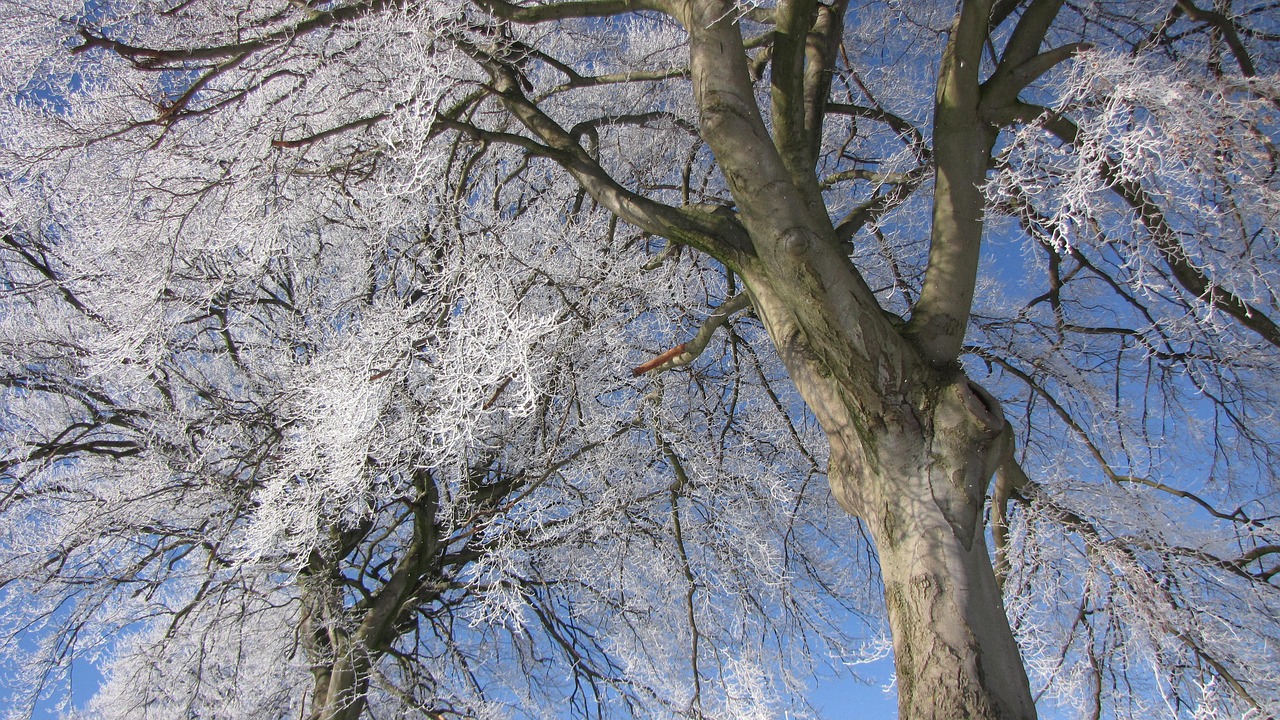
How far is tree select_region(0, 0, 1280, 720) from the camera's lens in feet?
8.57

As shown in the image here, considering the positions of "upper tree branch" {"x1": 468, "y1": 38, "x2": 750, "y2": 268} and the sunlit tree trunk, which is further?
"upper tree branch" {"x1": 468, "y1": 38, "x2": 750, "y2": 268}

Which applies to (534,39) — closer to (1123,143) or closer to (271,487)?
(271,487)

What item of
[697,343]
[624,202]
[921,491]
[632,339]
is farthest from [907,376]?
[632,339]

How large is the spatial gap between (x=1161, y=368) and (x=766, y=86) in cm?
263

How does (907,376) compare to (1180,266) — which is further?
(1180,266)

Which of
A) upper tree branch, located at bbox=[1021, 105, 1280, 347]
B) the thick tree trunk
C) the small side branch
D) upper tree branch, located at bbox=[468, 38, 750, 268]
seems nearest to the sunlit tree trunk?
the thick tree trunk

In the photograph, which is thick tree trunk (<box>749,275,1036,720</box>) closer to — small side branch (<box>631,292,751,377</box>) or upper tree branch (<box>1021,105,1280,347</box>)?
small side branch (<box>631,292,751,377</box>)

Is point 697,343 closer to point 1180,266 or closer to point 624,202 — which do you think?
point 624,202

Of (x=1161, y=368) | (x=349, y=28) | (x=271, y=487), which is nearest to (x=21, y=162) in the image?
(x=349, y=28)

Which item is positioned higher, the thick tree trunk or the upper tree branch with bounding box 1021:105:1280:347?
the upper tree branch with bounding box 1021:105:1280:347

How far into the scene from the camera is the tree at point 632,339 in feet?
8.57

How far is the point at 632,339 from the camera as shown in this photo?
176 inches

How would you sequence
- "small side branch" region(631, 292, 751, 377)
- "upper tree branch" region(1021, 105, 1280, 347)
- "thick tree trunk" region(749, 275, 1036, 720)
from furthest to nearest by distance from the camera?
"small side branch" region(631, 292, 751, 377)
"upper tree branch" region(1021, 105, 1280, 347)
"thick tree trunk" region(749, 275, 1036, 720)

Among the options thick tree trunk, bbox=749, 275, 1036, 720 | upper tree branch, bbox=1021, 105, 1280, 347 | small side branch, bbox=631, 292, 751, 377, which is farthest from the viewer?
small side branch, bbox=631, 292, 751, 377
